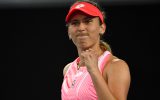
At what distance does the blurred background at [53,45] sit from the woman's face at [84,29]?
155 cm

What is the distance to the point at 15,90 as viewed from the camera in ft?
13.4

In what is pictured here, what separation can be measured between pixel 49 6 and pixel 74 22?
1641 mm

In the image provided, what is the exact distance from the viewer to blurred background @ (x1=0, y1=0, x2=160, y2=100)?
3.95 meters

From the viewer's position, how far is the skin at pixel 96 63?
2.08m

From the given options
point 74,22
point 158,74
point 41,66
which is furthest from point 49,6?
point 74,22

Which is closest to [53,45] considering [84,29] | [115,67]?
[84,29]

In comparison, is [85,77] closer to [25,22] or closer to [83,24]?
[83,24]

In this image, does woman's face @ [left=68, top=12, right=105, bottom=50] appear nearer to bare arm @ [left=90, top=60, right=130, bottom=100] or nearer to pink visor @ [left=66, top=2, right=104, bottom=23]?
pink visor @ [left=66, top=2, right=104, bottom=23]

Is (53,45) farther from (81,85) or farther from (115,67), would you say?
(115,67)

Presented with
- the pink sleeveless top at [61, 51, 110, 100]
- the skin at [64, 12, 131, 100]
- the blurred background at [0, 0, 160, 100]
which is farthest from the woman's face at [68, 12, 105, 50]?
the blurred background at [0, 0, 160, 100]

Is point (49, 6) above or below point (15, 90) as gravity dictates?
above

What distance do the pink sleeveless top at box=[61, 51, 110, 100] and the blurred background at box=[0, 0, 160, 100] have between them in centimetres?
152

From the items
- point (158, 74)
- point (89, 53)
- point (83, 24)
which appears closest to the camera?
point (89, 53)

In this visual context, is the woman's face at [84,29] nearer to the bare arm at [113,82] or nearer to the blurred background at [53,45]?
the bare arm at [113,82]
